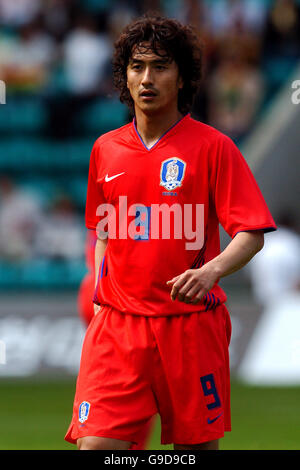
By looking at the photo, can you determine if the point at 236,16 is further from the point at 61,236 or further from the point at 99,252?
the point at 99,252

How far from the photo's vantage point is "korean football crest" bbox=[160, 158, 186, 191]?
4238mm

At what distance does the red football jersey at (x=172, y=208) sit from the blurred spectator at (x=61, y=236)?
8536 millimetres

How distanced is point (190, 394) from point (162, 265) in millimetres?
543

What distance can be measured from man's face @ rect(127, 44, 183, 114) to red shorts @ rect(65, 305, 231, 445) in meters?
0.90

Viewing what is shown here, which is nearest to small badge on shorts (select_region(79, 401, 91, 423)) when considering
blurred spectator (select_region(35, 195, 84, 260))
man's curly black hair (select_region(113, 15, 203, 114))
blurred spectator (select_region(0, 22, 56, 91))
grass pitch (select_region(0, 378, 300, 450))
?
man's curly black hair (select_region(113, 15, 203, 114))

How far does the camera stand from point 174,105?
14.6 ft

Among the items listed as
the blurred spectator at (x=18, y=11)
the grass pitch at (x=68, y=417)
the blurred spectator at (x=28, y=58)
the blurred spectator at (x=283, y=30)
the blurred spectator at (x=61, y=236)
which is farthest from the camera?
the blurred spectator at (x=18, y=11)

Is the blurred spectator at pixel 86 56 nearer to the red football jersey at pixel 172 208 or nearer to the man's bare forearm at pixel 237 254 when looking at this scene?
the red football jersey at pixel 172 208

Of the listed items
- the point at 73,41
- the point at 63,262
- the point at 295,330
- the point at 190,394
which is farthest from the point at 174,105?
the point at 73,41

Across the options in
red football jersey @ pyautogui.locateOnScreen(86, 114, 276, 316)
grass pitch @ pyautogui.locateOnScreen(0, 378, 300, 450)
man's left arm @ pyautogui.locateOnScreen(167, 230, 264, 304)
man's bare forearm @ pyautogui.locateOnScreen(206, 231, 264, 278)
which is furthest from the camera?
grass pitch @ pyautogui.locateOnScreen(0, 378, 300, 450)

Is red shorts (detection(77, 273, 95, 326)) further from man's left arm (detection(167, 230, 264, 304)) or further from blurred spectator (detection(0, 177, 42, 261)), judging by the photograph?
blurred spectator (detection(0, 177, 42, 261))

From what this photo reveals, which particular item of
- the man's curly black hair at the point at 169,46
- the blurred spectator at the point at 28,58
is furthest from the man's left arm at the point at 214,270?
the blurred spectator at the point at 28,58

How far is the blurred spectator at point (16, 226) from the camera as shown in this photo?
42.3ft
